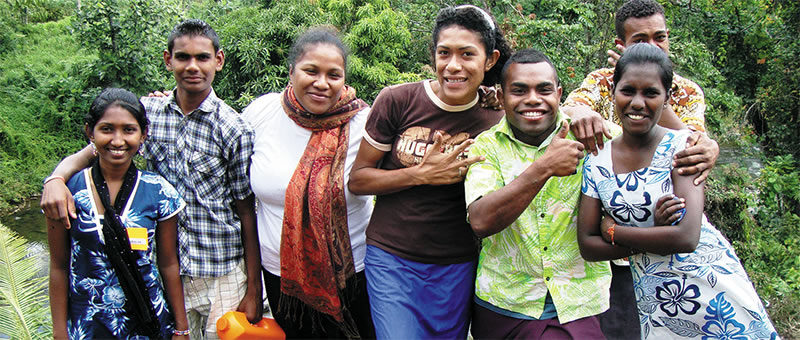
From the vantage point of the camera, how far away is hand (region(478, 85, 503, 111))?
251cm

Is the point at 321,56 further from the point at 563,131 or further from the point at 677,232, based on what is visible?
the point at 677,232

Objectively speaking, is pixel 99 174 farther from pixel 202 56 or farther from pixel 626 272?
pixel 626 272

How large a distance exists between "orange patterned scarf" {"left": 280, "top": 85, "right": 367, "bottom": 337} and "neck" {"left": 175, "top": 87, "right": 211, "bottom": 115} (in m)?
0.40

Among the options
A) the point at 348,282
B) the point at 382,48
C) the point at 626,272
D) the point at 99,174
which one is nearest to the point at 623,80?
the point at 626,272

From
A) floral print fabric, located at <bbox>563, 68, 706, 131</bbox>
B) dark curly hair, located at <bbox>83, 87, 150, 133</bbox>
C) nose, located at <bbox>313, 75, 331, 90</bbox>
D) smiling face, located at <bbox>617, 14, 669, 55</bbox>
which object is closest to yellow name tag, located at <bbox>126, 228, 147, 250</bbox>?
dark curly hair, located at <bbox>83, 87, 150, 133</bbox>

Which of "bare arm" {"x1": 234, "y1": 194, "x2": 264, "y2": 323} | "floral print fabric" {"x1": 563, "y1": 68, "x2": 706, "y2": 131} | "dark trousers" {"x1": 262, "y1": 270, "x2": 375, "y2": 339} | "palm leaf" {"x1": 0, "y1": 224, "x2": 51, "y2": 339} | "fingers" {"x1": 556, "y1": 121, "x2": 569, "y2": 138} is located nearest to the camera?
"fingers" {"x1": 556, "y1": 121, "x2": 569, "y2": 138}

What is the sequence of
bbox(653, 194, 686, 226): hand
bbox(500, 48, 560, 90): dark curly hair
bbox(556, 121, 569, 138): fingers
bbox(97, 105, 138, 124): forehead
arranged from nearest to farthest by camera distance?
bbox(653, 194, 686, 226): hand → bbox(556, 121, 569, 138): fingers → bbox(500, 48, 560, 90): dark curly hair → bbox(97, 105, 138, 124): forehead

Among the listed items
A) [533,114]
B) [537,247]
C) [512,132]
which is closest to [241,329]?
[537,247]

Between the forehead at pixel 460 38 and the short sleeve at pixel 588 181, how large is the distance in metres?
0.67

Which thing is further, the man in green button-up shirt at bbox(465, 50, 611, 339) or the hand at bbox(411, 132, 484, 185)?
the hand at bbox(411, 132, 484, 185)

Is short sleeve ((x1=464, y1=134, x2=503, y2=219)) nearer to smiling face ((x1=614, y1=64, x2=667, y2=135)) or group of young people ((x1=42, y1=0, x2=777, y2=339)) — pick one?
group of young people ((x1=42, y1=0, x2=777, y2=339))

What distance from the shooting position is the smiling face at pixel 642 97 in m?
2.10

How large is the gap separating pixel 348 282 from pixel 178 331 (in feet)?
2.75

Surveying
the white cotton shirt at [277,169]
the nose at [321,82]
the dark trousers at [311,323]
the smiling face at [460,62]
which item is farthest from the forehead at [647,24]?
the dark trousers at [311,323]
